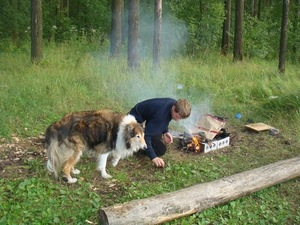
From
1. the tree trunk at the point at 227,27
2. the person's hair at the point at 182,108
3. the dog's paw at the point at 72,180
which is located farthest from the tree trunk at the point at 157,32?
the tree trunk at the point at 227,27

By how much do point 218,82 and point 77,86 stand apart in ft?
14.0

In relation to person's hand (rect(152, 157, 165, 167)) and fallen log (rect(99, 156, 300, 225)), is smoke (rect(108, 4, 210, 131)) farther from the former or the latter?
fallen log (rect(99, 156, 300, 225))

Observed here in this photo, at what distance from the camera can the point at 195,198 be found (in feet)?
14.4

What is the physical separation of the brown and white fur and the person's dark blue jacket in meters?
0.29

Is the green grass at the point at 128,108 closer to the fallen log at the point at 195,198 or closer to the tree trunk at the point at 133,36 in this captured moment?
the fallen log at the point at 195,198

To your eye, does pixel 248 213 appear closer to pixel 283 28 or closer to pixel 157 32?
pixel 157 32

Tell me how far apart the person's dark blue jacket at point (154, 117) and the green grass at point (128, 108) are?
0.53 meters

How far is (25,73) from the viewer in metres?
9.79

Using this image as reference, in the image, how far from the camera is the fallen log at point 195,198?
3.84 metres

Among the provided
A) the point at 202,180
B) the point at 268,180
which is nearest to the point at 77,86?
the point at 202,180

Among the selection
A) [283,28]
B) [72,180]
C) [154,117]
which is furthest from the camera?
[283,28]

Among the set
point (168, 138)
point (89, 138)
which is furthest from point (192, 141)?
point (89, 138)

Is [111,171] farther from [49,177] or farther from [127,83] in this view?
[127,83]

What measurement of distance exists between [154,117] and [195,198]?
1578 mm
